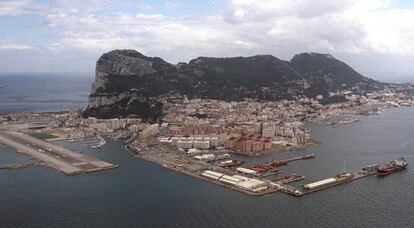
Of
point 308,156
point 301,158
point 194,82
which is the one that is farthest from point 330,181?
point 194,82

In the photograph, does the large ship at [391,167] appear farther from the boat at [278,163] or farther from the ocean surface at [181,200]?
the boat at [278,163]

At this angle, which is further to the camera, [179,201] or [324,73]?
[324,73]

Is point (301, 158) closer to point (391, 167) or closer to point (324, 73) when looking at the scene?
point (391, 167)

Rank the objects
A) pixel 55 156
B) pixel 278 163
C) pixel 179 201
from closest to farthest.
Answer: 1. pixel 179 201
2. pixel 278 163
3. pixel 55 156

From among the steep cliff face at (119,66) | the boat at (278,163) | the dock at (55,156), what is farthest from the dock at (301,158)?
the steep cliff face at (119,66)

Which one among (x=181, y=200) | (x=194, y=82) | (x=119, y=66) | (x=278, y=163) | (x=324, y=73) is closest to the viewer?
(x=181, y=200)

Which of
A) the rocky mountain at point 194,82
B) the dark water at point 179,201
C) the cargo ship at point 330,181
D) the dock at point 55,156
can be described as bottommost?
the dark water at point 179,201

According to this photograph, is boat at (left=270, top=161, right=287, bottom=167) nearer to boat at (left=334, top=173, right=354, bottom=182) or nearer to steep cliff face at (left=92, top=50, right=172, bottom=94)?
boat at (left=334, top=173, right=354, bottom=182)
